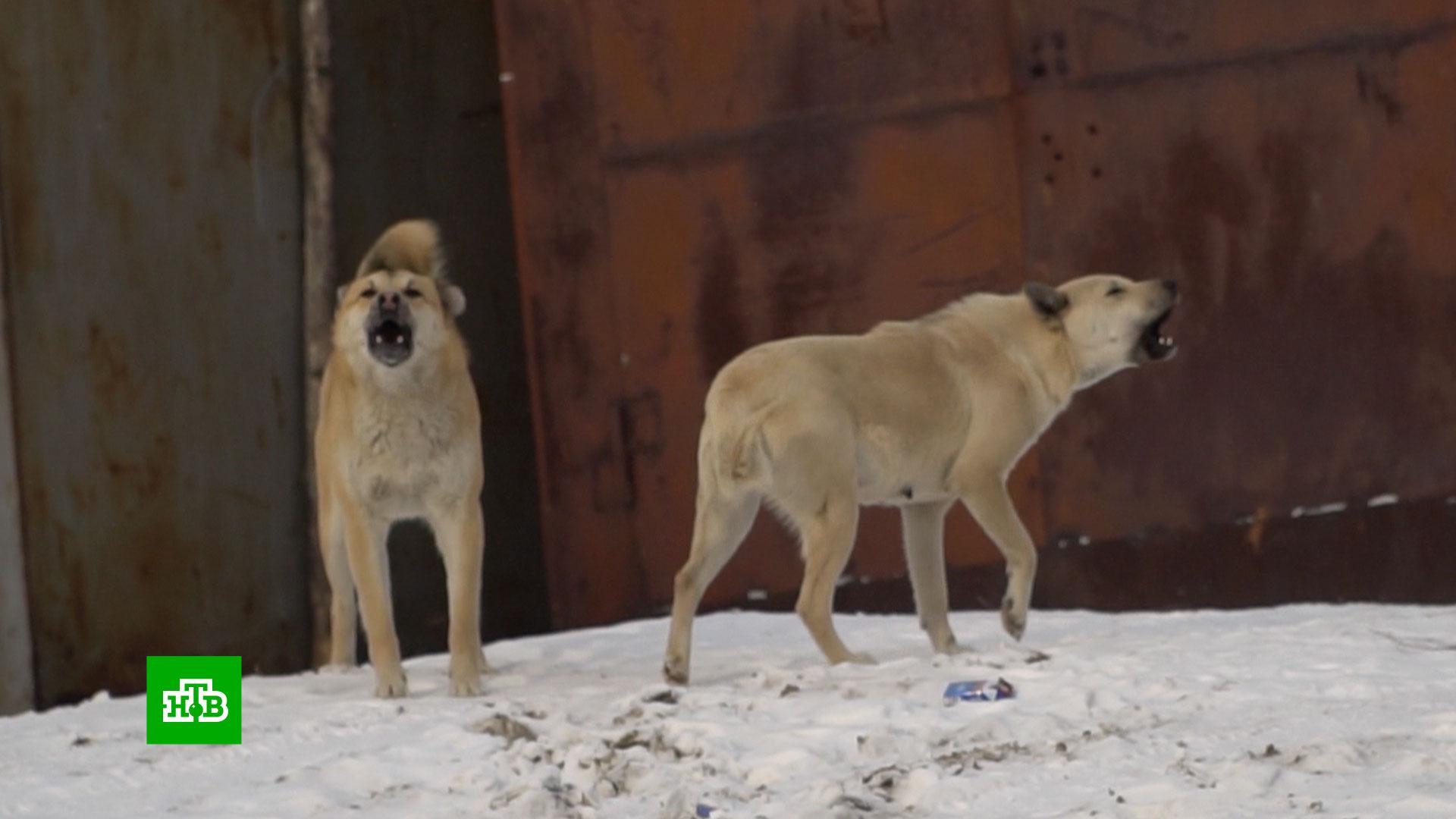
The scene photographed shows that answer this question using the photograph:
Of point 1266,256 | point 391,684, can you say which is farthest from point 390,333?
point 1266,256

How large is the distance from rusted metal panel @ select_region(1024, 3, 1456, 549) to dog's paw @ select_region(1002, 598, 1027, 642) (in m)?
2.10

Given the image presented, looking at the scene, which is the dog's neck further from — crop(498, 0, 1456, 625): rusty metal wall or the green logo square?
the green logo square

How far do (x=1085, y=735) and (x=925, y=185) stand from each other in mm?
4124

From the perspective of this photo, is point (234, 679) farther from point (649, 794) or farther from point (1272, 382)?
point (1272, 382)

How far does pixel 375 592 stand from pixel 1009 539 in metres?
2.08

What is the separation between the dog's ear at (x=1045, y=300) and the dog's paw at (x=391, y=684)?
2.51m

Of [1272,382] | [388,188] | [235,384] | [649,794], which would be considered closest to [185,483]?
[235,384]

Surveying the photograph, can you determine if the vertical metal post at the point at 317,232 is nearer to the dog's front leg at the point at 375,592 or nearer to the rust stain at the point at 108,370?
the rust stain at the point at 108,370

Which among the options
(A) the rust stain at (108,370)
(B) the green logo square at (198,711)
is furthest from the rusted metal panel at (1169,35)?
(A) the rust stain at (108,370)

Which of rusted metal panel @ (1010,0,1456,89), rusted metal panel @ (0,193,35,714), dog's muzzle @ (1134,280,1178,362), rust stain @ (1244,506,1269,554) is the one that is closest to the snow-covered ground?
dog's muzzle @ (1134,280,1178,362)

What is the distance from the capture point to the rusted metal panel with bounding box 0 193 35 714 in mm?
10781

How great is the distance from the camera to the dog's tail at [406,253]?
27.4 feet

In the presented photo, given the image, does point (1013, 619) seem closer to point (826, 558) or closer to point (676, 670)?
point (826, 558)

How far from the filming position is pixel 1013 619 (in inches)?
308
